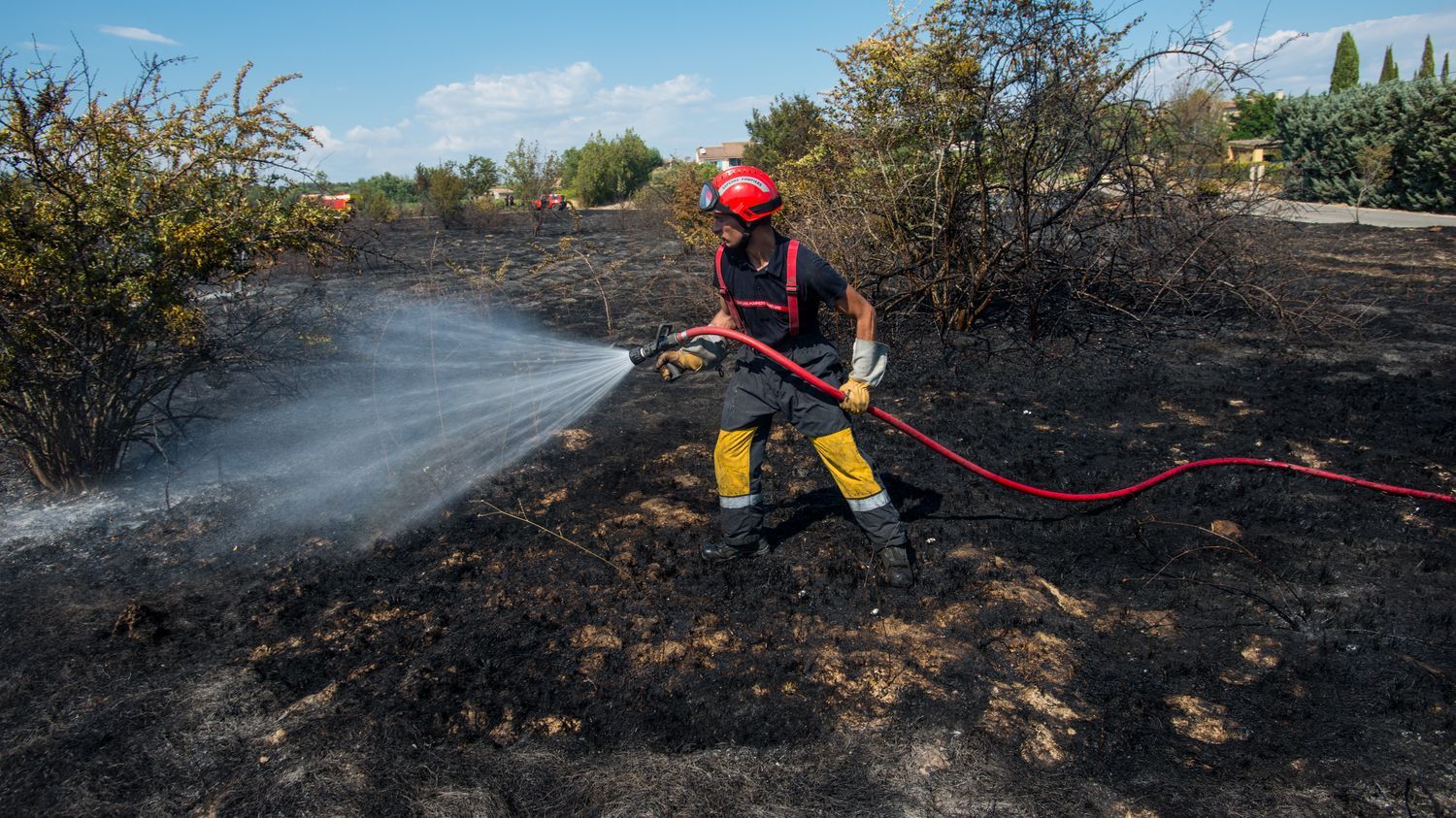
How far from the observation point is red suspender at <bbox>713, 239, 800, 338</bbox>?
12.0 feet

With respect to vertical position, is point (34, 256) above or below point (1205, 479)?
above

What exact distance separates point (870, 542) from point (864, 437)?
6.13 feet

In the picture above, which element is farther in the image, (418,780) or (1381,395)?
(1381,395)

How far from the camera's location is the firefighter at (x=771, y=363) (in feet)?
12.0

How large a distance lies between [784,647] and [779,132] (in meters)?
16.4

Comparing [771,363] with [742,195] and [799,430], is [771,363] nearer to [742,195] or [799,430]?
[799,430]

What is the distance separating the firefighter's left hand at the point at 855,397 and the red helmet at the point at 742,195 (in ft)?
2.76

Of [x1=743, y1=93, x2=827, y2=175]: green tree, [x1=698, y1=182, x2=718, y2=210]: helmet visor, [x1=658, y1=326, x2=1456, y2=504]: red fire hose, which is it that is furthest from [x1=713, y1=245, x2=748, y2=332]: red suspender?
[x1=743, y1=93, x2=827, y2=175]: green tree

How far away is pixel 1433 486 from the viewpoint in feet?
15.4

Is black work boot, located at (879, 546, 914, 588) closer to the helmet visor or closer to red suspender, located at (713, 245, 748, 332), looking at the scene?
red suspender, located at (713, 245, 748, 332)

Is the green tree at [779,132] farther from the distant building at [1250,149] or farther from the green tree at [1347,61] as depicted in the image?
the green tree at [1347,61]

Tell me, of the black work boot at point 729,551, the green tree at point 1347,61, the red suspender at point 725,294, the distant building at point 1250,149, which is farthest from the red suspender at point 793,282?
the green tree at point 1347,61

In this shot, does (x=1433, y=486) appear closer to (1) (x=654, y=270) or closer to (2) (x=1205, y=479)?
(2) (x=1205, y=479)

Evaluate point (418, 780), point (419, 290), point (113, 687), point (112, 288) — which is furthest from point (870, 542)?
point (419, 290)
